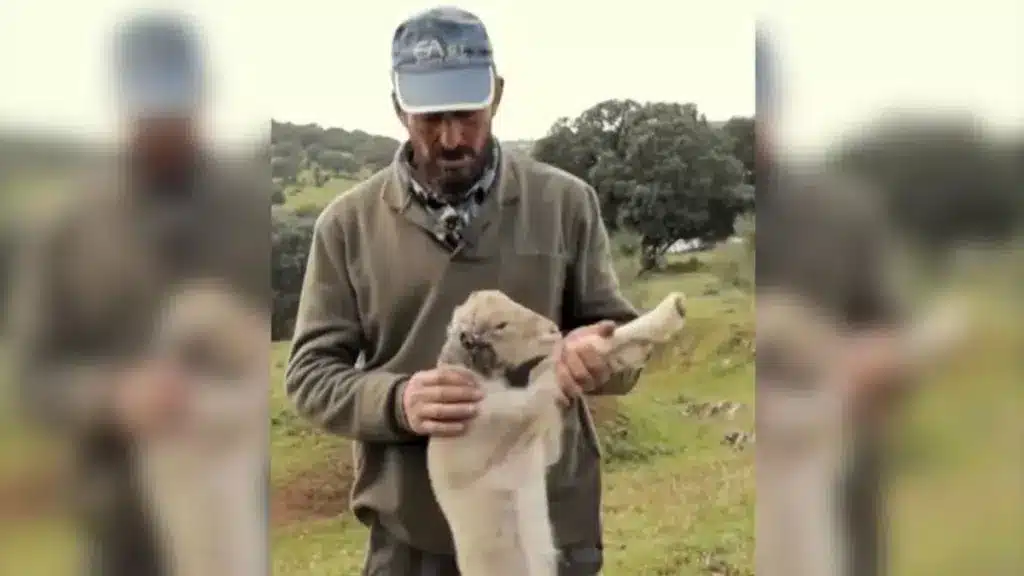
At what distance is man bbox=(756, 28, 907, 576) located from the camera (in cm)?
182

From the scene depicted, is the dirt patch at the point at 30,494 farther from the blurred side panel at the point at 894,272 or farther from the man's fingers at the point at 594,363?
the blurred side panel at the point at 894,272

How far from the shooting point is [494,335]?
182 centimetres

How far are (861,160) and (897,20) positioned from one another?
193mm

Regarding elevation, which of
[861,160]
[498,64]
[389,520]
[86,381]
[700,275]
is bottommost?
[389,520]

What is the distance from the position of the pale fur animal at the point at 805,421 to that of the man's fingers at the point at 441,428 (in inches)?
16.1

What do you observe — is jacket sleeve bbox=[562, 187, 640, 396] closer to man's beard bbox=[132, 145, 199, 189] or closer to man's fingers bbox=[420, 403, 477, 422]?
man's fingers bbox=[420, 403, 477, 422]

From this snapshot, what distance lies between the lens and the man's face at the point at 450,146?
181 centimetres

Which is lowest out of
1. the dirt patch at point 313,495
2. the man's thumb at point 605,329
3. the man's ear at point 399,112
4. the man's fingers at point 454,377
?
the dirt patch at point 313,495

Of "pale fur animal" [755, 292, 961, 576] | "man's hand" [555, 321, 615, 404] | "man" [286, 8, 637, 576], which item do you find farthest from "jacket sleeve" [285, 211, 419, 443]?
"pale fur animal" [755, 292, 961, 576]

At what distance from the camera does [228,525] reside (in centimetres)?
184

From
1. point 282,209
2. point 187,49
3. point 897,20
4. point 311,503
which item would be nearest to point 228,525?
point 311,503

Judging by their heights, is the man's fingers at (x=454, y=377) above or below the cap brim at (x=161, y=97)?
below

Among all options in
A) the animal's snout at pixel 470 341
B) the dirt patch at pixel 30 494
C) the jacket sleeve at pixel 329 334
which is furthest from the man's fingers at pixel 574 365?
the dirt patch at pixel 30 494

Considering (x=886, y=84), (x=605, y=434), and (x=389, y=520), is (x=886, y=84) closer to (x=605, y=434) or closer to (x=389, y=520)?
(x=605, y=434)
